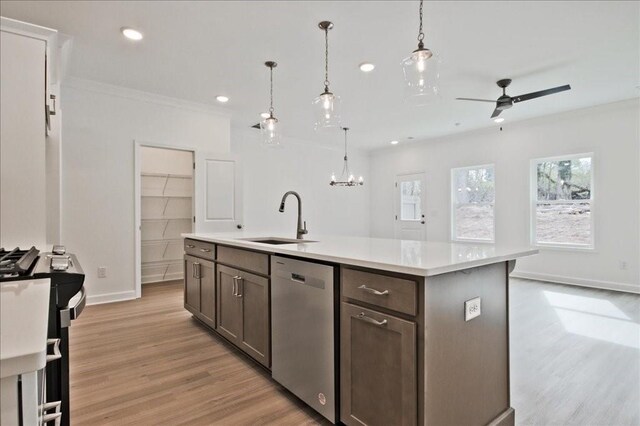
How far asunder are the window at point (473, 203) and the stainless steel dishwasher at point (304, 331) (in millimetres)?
5514

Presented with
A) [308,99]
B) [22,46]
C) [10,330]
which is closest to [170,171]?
[308,99]

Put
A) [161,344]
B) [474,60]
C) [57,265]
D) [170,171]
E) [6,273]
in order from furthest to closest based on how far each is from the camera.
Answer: [170,171] < [474,60] < [161,344] < [57,265] < [6,273]

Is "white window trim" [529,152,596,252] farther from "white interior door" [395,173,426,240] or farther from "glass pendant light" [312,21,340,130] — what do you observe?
"glass pendant light" [312,21,340,130]

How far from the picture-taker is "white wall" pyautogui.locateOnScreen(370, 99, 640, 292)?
15.6 ft

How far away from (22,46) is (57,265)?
203 cm

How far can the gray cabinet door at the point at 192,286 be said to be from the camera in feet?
10.6

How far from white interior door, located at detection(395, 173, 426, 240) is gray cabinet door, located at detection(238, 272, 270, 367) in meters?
5.84

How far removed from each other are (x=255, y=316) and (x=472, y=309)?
140 cm

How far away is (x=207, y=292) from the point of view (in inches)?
118

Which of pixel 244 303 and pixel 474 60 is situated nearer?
pixel 244 303

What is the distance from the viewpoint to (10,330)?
0.57 metres


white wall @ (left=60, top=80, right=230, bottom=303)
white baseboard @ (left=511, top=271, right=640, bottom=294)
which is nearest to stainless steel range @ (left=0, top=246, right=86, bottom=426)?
white wall @ (left=60, top=80, right=230, bottom=303)

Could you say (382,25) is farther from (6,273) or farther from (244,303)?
(6,273)

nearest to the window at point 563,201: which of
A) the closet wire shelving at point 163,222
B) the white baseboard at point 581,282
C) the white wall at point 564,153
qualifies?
the white wall at point 564,153
